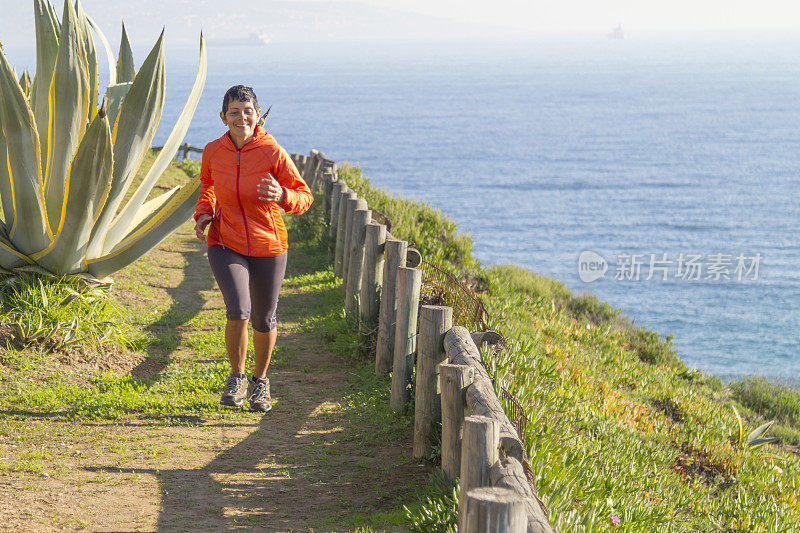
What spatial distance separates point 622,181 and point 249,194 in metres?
71.1

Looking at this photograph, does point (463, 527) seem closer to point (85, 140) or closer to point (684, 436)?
point (85, 140)

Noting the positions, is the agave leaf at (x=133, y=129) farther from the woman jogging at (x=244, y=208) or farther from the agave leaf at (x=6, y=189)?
the woman jogging at (x=244, y=208)

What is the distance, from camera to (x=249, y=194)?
5.09m

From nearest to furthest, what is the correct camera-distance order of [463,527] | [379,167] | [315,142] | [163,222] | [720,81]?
[463,527] < [163,222] < [379,167] < [315,142] < [720,81]

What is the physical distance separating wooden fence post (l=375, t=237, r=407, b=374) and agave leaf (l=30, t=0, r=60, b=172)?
2.75 metres

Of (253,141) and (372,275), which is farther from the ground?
(253,141)

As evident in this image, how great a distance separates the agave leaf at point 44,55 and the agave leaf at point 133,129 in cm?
56

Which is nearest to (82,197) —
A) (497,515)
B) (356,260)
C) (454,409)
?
(356,260)

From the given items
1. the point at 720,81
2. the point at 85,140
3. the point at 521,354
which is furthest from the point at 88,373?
the point at 720,81

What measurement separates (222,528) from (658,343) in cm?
1044

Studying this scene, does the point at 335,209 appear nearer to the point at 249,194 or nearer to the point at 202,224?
the point at 202,224

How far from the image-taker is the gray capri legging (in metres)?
5.15

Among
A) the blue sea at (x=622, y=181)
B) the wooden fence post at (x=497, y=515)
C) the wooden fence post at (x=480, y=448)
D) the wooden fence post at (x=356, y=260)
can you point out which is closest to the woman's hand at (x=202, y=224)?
the wooden fence post at (x=356, y=260)

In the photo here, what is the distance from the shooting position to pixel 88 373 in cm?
584
